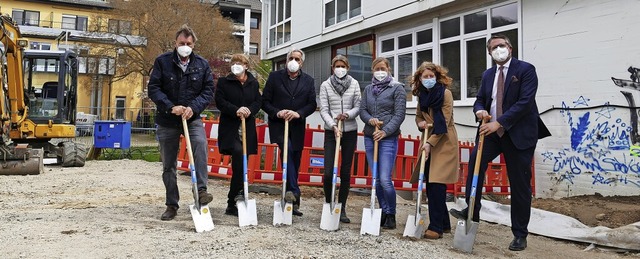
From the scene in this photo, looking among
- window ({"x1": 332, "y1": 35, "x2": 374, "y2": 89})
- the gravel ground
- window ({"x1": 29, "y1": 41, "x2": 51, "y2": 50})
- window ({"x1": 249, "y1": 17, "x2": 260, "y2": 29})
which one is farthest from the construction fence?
window ({"x1": 249, "y1": 17, "x2": 260, "y2": 29})

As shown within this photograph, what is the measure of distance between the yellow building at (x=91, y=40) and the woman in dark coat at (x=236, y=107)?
70.6 feet

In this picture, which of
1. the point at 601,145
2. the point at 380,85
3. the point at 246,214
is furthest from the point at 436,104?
the point at 601,145

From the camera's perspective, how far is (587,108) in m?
7.36

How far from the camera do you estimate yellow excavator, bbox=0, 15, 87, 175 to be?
9.45 m

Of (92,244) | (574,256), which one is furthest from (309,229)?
(574,256)

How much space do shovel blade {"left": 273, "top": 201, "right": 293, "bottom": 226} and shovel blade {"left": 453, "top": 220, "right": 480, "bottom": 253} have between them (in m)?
1.71

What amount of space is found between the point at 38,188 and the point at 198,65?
473cm

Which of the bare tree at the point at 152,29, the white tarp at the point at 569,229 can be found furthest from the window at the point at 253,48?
the white tarp at the point at 569,229

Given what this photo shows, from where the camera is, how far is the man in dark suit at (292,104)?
5285mm

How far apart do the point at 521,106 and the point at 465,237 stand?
1335mm

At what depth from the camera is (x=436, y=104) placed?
476 centimetres

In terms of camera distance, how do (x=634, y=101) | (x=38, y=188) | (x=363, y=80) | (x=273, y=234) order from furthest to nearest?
(x=363, y=80)
(x=38, y=188)
(x=634, y=101)
(x=273, y=234)

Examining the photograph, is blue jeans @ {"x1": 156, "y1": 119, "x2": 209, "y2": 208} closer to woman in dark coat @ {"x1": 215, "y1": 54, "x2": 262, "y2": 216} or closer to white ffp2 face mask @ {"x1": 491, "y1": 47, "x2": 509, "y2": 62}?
woman in dark coat @ {"x1": 215, "y1": 54, "x2": 262, "y2": 216}

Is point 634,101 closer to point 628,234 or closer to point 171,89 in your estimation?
point 628,234
